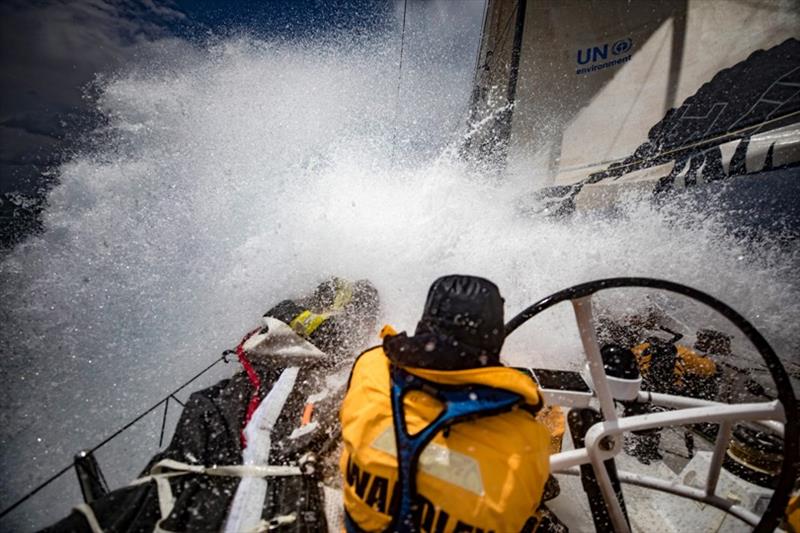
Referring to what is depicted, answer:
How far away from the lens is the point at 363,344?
3600 mm

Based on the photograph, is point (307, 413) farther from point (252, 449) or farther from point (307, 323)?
point (307, 323)

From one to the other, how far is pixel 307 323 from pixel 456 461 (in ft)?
8.36

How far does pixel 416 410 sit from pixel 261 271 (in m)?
6.81

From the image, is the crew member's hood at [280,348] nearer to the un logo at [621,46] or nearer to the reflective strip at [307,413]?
the reflective strip at [307,413]

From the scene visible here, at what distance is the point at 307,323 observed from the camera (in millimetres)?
3312

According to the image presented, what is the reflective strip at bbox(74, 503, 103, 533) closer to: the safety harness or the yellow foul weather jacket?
the yellow foul weather jacket

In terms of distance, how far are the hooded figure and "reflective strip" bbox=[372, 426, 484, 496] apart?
110cm

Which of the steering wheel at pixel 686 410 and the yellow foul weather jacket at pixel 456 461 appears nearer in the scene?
the yellow foul weather jacket at pixel 456 461

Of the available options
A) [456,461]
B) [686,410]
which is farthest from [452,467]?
[686,410]

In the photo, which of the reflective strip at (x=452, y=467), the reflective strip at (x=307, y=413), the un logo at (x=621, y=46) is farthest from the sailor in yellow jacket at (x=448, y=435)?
the un logo at (x=621, y=46)

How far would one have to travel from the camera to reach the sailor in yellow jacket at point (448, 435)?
1.02 meters

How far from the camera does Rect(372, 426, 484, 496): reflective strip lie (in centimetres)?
102

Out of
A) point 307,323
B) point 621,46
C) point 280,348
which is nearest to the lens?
point 280,348

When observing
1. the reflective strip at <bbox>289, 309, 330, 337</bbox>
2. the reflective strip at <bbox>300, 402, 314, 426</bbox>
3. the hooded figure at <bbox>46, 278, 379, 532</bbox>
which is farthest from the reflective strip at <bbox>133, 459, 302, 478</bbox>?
the reflective strip at <bbox>289, 309, 330, 337</bbox>
